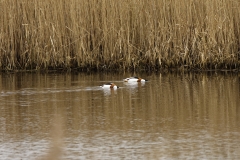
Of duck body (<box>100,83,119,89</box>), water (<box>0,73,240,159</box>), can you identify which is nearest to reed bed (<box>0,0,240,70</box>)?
water (<box>0,73,240,159</box>)

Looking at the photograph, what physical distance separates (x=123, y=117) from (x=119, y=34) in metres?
5.19

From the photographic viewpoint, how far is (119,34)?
11695mm

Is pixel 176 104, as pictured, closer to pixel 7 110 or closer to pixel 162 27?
pixel 7 110

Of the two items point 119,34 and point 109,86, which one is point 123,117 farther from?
point 119,34

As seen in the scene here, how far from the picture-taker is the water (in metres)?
4.88

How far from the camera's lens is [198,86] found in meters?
9.31

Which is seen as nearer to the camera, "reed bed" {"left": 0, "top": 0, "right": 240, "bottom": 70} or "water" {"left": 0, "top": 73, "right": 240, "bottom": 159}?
"water" {"left": 0, "top": 73, "right": 240, "bottom": 159}

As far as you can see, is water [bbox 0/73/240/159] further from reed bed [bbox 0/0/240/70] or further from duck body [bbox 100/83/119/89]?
reed bed [bbox 0/0/240/70]

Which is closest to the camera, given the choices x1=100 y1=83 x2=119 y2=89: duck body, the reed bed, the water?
the water

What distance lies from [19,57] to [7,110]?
16.3ft

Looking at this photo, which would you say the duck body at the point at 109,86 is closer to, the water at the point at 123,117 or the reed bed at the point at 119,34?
the water at the point at 123,117

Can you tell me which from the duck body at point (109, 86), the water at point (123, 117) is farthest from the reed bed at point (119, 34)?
the duck body at point (109, 86)

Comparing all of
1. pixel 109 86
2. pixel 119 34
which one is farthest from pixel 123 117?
pixel 119 34

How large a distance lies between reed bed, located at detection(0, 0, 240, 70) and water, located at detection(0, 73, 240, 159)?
0.80 meters
